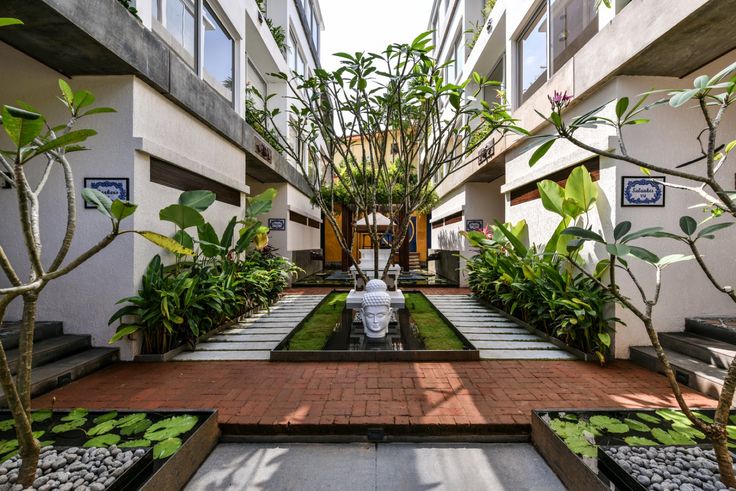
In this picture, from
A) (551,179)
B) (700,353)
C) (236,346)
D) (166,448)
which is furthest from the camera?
(551,179)

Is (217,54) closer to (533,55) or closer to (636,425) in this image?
(533,55)

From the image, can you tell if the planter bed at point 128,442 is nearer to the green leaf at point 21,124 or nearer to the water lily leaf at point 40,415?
the water lily leaf at point 40,415

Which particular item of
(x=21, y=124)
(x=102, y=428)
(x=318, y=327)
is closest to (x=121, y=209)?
(x=21, y=124)

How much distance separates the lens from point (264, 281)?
22.8 ft

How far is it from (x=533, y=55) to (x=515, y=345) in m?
5.44

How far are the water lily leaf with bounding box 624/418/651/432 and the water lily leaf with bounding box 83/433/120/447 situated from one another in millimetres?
3305

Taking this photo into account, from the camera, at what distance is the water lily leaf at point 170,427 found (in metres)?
2.43

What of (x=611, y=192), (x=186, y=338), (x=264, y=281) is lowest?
(x=186, y=338)

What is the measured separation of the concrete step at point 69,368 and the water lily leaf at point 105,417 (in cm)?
99

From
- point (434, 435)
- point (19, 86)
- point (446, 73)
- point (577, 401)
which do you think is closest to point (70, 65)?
point (19, 86)

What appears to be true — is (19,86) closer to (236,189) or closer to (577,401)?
(236,189)

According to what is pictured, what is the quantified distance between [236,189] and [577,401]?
21.4ft

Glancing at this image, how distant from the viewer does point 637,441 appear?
2.34m

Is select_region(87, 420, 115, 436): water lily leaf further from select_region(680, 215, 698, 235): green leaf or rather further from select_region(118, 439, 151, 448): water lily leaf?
select_region(680, 215, 698, 235): green leaf
